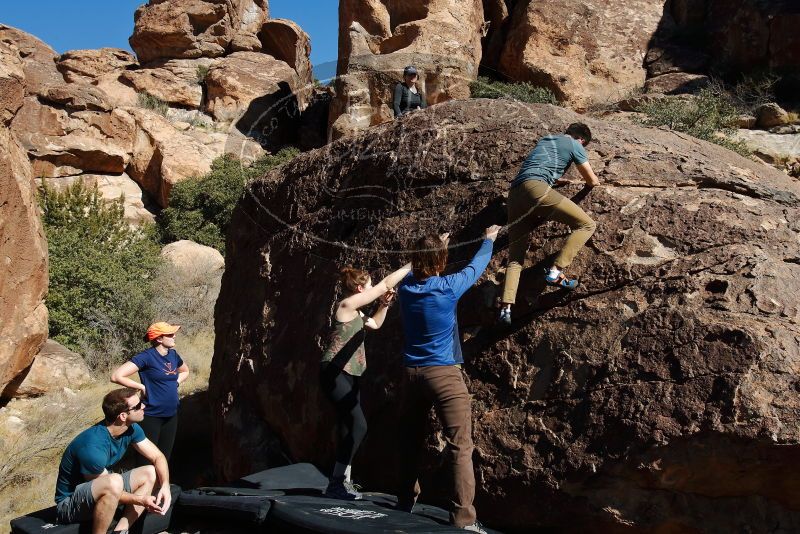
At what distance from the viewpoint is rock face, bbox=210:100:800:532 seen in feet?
11.8

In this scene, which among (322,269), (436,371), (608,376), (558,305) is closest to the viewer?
(436,371)

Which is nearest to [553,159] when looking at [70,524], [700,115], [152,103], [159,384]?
[159,384]

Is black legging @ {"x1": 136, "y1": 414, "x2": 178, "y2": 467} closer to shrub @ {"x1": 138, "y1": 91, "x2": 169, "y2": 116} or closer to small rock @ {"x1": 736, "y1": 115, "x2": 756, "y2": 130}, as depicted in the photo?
small rock @ {"x1": 736, "y1": 115, "x2": 756, "y2": 130}

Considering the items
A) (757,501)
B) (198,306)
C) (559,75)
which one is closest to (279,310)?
(757,501)

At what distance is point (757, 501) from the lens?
3549 millimetres

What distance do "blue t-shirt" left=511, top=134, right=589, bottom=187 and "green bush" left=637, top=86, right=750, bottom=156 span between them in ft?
26.9

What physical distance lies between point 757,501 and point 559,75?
49.5ft

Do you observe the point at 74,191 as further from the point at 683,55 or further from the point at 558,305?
the point at 558,305

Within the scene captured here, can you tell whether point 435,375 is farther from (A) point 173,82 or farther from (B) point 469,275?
(A) point 173,82

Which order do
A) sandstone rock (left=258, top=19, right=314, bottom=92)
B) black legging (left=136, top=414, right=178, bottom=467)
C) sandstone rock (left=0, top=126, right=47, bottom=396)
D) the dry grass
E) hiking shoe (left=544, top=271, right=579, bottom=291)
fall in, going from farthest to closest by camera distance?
sandstone rock (left=258, top=19, right=314, bottom=92)
sandstone rock (left=0, top=126, right=47, bottom=396)
the dry grass
black legging (left=136, top=414, right=178, bottom=467)
hiking shoe (left=544, top=271, right=579, bottom=291)

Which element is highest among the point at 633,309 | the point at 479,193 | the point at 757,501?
the point at 479,193

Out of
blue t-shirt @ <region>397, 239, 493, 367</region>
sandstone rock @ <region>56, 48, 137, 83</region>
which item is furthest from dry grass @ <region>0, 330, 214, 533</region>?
sandstone rock @ <region>56, 48, 137, 83</region>

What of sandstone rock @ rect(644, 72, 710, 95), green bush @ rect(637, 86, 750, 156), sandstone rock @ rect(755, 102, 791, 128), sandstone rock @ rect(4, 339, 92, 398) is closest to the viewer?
sandstone rock @ rect(4, 339, 92, 398)

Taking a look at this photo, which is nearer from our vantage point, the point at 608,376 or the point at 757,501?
the point at 757,501
